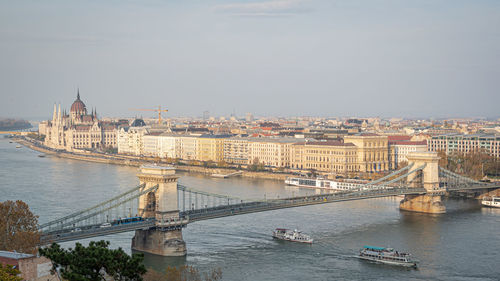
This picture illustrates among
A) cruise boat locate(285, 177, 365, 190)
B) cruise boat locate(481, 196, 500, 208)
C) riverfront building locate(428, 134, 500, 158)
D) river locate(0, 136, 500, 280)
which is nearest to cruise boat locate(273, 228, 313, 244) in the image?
river locate(0, 136, 500, 280)

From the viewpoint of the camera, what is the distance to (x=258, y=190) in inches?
1179

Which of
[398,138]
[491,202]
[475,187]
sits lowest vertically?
[491,202]

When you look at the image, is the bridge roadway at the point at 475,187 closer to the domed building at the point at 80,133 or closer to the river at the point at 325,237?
the river at the point at 325,237

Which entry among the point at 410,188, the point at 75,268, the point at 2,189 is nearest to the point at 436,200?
the point at 410,188

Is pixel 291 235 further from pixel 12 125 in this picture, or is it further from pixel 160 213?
pixel 12 125

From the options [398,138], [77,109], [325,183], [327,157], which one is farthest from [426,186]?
[77,109]

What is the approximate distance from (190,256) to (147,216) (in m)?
1.54

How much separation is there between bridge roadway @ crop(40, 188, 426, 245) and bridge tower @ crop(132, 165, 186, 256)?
0.45ft

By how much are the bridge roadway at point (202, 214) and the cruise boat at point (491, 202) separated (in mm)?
3060

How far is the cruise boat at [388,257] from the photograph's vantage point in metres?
16.5

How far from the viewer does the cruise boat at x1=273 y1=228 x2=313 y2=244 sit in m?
18.3

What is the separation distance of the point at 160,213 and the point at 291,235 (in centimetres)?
392

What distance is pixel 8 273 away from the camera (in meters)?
8.82

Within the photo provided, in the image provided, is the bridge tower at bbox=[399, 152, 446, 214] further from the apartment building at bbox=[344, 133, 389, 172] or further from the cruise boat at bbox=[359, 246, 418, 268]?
the apartment building at bbox=[344, 133, 389, 172]
